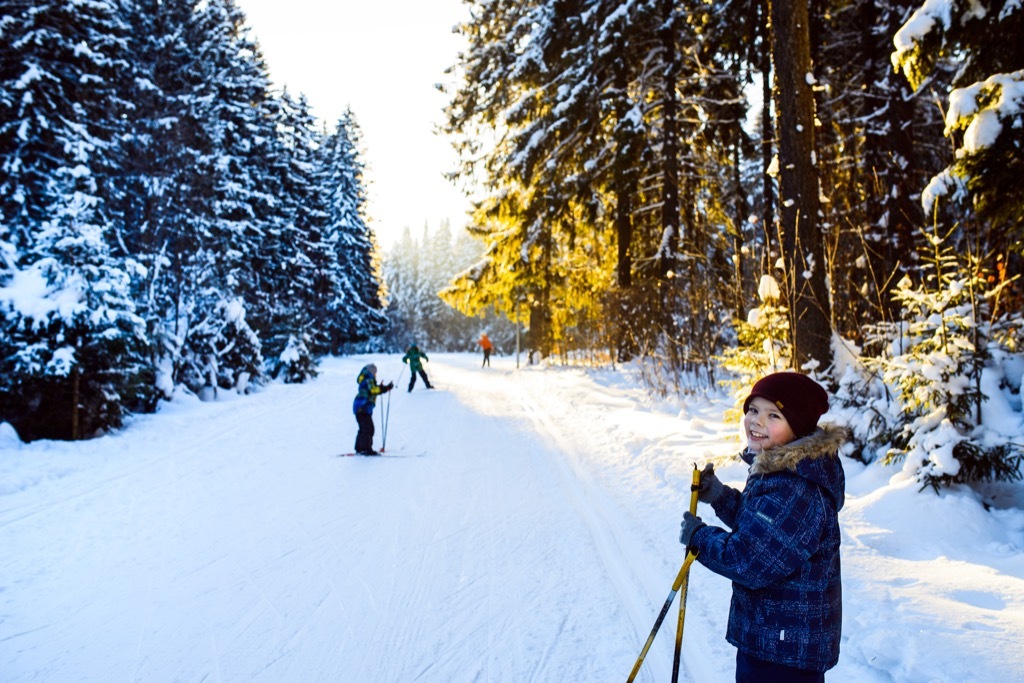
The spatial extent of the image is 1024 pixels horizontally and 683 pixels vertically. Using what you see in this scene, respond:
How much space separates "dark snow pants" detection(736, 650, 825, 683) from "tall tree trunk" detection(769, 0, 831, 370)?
6.10 meters

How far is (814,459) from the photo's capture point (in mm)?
2002

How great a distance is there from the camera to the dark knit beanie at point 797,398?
2.07 metres

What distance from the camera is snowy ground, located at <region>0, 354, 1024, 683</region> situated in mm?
3371

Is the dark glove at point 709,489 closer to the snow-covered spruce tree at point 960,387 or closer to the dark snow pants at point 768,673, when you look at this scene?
the dark snow pants at point 768,673

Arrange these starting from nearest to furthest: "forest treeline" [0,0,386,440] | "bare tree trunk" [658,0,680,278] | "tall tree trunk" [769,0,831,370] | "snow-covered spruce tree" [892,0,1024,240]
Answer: "snow-covered spruce tree" [892,0,1024,240], "tall tree trunk" [769,0,831,370], "forest treeline" [0,0,386,440], "bare tree trunk" [658,0,680,278]

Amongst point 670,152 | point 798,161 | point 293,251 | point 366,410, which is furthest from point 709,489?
point 293,251

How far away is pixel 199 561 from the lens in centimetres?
490

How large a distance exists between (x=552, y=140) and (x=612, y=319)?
18.0 feet

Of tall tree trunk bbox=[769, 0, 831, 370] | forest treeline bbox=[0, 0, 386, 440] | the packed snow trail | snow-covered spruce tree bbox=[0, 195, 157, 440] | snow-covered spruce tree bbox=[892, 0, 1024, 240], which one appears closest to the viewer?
the packed snow trail

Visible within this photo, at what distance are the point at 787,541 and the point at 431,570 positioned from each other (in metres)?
3.40

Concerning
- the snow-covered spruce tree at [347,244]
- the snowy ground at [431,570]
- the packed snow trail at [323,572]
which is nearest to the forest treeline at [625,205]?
the snowy ground at [431,570]

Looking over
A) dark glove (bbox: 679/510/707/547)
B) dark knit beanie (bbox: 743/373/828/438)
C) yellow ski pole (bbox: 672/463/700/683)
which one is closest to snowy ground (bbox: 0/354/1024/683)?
yellow ski pole (bbox: 672/463/700/683)

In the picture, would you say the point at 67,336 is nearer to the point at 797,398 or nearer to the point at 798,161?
the point at 797,398

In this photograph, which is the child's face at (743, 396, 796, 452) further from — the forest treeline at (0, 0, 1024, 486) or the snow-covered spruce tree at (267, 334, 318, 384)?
the snow-covered spruce tree at (267, 334, 318, 384)
